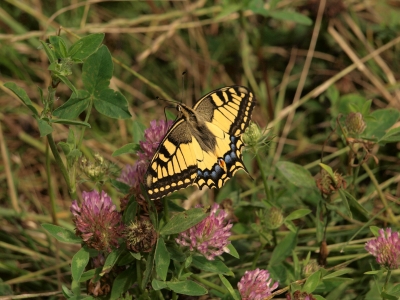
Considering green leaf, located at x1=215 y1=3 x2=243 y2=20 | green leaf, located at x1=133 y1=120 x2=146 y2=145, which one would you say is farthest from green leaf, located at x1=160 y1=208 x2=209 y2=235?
green leaf, located at x1=215 y1=3 x2=243 y2=20

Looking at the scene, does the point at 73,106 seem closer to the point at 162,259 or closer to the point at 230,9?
the point at 162,259

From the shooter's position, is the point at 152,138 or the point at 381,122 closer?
the point at 152,138

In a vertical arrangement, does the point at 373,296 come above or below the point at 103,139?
below

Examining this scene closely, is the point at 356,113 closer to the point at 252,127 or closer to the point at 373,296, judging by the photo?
the point at 252,127

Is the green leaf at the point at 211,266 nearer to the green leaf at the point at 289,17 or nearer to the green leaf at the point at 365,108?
the green leaf at the point at 365,108

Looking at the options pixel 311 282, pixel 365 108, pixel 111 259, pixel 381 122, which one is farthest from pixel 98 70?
pixel 381 122

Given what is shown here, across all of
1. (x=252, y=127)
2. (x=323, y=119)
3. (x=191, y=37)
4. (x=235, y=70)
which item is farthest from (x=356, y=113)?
(x=191, y=37)
